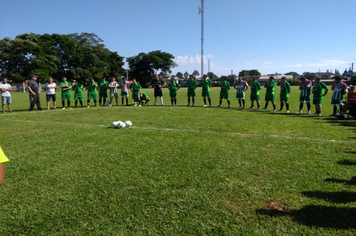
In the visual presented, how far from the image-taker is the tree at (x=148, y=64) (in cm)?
7938

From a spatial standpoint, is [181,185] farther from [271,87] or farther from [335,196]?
[271,87]

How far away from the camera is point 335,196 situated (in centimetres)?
330

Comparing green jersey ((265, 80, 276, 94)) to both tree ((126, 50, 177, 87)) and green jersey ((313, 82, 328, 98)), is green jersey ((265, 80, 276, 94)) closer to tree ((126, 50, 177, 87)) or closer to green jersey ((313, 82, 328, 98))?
green jersey ((313, 82, 328, 98))

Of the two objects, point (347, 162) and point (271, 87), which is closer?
point (347, 162)

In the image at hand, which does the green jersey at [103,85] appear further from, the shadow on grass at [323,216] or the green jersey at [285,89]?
the shadow on grass at [323,216]

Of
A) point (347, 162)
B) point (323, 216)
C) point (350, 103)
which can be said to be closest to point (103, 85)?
point (350, 103)

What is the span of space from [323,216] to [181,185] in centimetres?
191

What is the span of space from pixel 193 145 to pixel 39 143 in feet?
13.4

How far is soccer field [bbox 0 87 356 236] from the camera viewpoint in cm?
278

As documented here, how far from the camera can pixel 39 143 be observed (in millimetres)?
6336

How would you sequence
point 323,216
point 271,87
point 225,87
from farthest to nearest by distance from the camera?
point 225,87
point 271,87
point 323,216

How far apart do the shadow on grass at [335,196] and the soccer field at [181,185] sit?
0.01m

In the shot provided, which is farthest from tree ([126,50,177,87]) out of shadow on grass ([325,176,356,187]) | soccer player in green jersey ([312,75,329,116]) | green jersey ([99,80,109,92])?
shadow on grass ([325,176,356,187])

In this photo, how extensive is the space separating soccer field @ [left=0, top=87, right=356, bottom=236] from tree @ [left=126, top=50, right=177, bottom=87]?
7392cm
